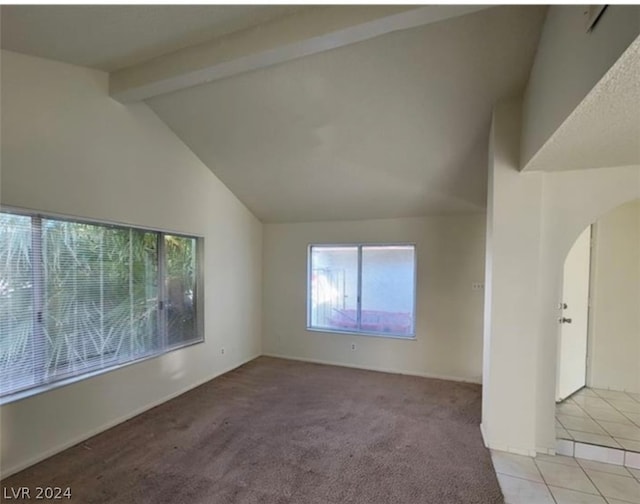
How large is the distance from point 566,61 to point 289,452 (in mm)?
3219

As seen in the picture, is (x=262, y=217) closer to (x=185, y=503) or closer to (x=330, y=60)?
(x=330, y=60)

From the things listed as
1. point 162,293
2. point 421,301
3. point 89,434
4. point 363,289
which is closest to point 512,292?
point 421,301

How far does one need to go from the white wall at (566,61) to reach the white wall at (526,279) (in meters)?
0.22

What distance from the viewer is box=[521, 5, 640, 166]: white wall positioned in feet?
4.01

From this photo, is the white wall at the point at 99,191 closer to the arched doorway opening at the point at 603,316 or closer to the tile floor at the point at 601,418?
the tile floor at the point at 601,418

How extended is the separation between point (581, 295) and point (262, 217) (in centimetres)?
430

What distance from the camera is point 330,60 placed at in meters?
2.77

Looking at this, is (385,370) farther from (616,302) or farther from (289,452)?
(616,302)

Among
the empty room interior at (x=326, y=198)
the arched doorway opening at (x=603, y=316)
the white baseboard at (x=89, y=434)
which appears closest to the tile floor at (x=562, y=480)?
the empty room interior at (x=326, y=198)

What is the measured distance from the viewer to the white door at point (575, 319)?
3461 mm

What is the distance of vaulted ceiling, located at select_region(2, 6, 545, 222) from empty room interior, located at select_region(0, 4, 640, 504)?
0.9 inches

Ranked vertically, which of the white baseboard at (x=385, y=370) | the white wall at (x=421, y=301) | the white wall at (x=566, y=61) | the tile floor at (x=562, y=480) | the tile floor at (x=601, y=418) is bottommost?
the white baseboard at (x=385, y=370)

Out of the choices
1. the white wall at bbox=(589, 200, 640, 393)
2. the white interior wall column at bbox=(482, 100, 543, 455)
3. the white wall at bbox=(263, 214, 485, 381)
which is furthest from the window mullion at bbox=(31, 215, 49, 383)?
the white wall at bbox=(589, 200, 640, 393)

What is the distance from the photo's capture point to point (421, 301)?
4.83m
